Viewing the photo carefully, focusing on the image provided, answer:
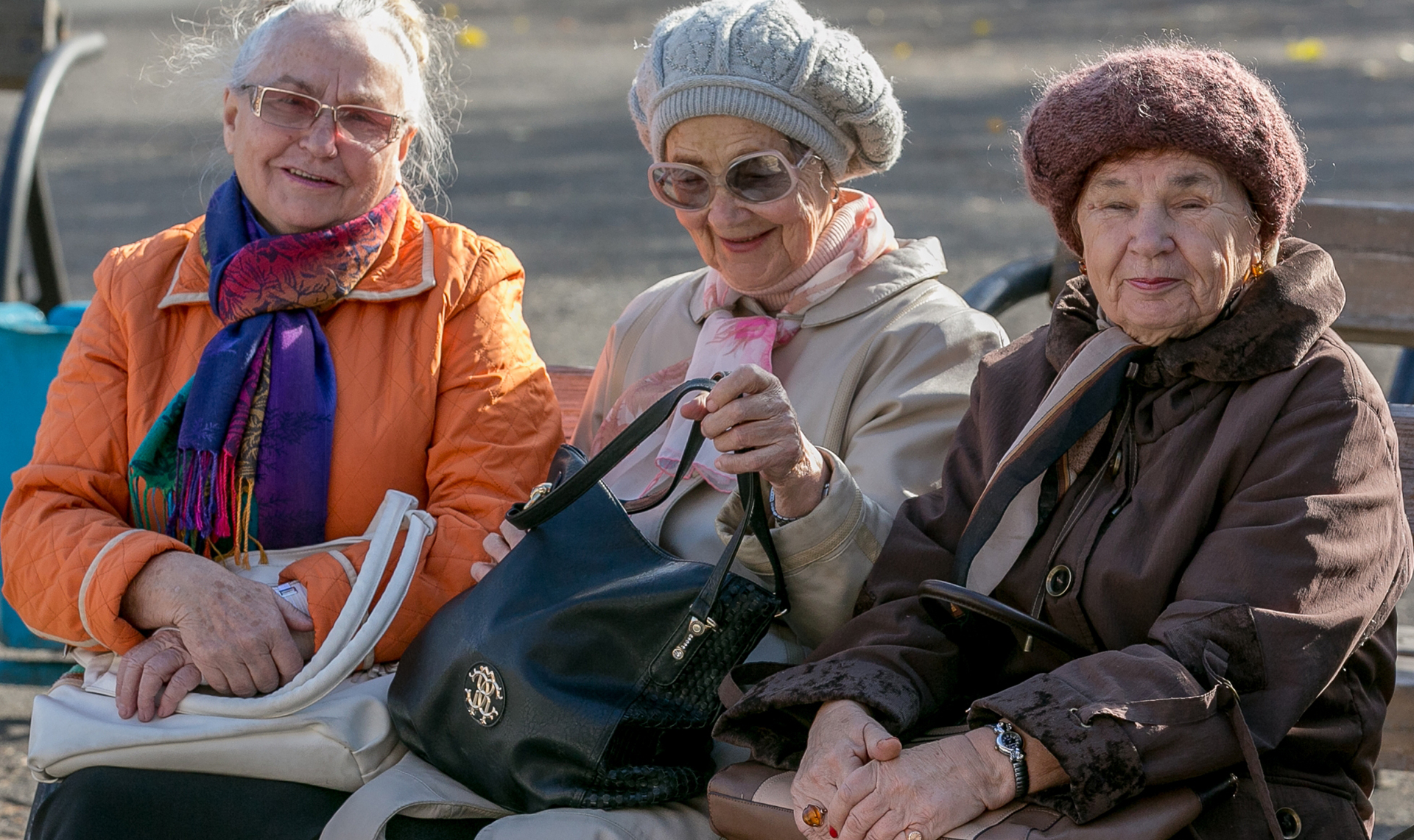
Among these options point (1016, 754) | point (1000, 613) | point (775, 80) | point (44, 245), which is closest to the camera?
point (1016, 754)

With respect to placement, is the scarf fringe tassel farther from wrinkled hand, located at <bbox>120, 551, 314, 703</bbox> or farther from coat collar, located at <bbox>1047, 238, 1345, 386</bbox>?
coat collar, located at <bbox>1047, 238, 1345, 386</bbox>

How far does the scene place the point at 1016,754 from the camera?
188 centimetres

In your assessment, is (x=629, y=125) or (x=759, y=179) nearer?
(x=759, y=179)

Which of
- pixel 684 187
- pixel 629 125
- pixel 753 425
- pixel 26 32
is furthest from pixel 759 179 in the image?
pixel 629 125

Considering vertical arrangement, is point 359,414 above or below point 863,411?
below

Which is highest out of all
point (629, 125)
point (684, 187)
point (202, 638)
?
point (684, 187)

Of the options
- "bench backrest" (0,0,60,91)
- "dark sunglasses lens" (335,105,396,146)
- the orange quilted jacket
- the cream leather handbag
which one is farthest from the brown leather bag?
"bench backrest" (0,0,60,91)

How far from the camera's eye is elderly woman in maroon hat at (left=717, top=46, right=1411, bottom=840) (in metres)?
1.85

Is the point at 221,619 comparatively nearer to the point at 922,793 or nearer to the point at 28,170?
the point at 922,793

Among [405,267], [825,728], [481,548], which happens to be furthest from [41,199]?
[825,728]

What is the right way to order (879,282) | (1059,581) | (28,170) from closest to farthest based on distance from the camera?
1. (1059,581)
2. (879,282)
3. (28,170)

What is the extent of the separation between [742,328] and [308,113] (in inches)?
34.5

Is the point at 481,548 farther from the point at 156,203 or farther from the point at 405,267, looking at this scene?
the point at 156,203

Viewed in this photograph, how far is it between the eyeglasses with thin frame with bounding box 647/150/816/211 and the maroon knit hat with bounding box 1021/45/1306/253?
52 centimetres
